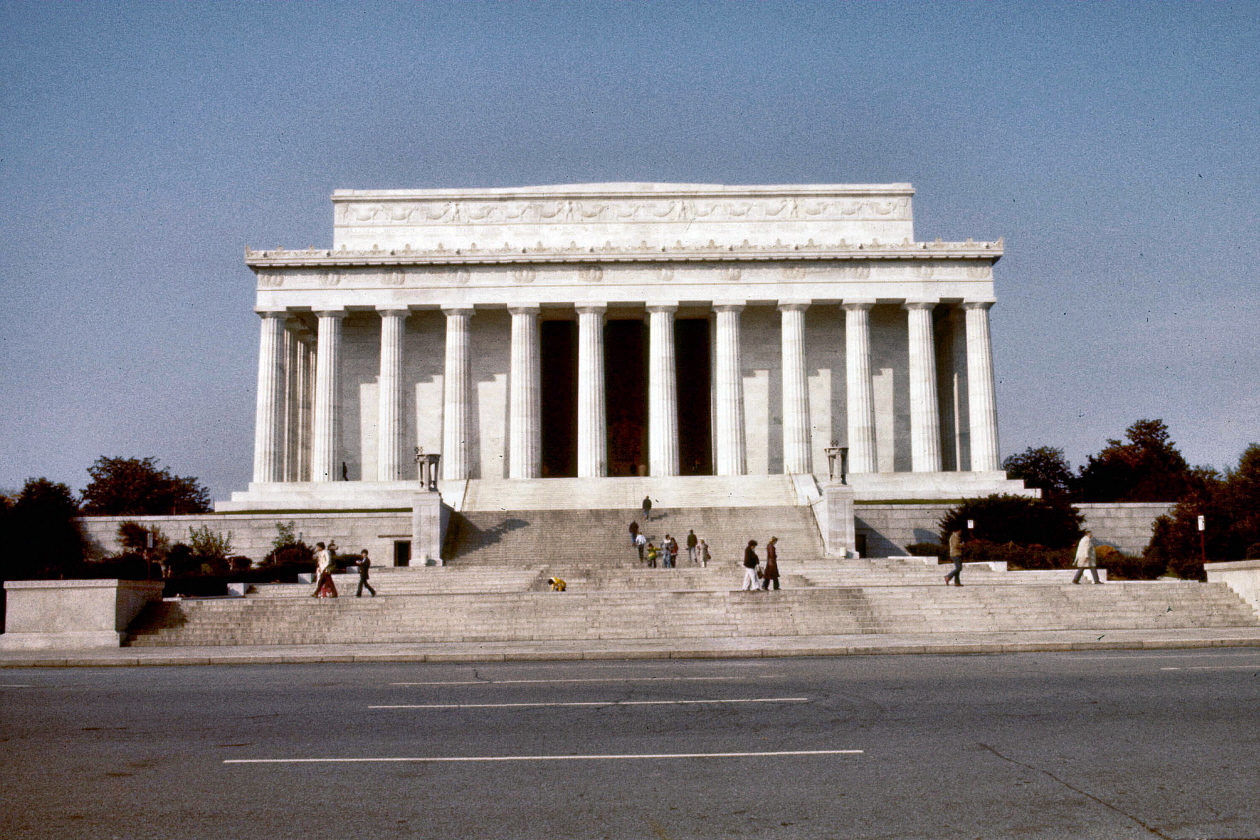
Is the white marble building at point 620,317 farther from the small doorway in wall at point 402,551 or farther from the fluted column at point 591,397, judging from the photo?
the small doorway in wall at point 402,551

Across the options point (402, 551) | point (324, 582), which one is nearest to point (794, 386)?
point (402, 551)

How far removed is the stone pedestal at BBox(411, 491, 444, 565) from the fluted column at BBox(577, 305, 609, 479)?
48.6 feet

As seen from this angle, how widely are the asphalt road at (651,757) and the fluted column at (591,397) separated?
43.6 meters

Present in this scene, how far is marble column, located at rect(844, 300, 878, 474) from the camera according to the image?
61.3 m

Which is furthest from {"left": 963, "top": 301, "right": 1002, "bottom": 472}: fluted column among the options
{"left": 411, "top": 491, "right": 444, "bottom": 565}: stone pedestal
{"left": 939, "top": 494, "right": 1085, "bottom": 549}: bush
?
{"left": 411, "top": 491, "right": 444, "bottom": 565}: stone pedestal

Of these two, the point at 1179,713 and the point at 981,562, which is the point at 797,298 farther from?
the point at 1179,713

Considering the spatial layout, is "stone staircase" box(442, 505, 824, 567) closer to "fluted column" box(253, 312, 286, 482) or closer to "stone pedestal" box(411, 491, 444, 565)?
"stone pedestal" box(411, 491, 444, 565)

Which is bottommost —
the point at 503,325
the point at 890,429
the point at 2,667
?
the point at 2,667

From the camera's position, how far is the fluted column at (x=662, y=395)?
199ft

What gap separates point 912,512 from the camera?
51.7 metres

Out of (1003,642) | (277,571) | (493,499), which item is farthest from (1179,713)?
(493,499)

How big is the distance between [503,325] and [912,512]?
2581 centimetres

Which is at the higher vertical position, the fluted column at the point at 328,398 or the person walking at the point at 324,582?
the fluted column at the point at 328,398

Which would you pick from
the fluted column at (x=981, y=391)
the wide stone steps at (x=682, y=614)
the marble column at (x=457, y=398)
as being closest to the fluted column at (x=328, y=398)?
the marble column at (x=457, y=398)
